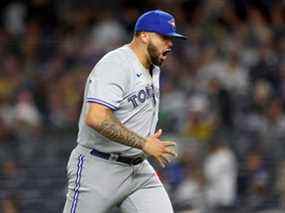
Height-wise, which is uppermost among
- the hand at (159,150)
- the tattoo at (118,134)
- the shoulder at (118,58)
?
the shoulder at (118,58)

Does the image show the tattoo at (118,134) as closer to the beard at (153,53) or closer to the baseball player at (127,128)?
the baseball player at (127,128)

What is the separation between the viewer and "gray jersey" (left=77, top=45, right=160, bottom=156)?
21.1 feet

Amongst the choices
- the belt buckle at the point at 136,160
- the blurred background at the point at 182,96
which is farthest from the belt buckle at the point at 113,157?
the blurred background at the point at 182,96

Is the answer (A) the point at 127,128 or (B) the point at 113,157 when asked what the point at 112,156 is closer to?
(B) the point at 113,157

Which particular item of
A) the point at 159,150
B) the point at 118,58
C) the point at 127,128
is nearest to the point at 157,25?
the point at 118,58

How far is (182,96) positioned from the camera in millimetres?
11930

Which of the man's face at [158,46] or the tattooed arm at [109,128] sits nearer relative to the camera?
the tattooed arm at [109,128]

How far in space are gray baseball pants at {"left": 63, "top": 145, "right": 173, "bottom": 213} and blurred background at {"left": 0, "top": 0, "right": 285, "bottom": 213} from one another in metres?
2.48

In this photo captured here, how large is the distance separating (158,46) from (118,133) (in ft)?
2.11

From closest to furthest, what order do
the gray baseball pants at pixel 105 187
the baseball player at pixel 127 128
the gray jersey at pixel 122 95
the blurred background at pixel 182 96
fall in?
the gray jersey at pixel 122 95 → the baseball player at pixel 127 128 → the gray baseball pants at pixel 105 187 → the blurred background at pixel 182 96

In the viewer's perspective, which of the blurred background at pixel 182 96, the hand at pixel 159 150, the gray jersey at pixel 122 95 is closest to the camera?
the hand at pixel 159 150

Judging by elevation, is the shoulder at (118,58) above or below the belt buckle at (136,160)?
above

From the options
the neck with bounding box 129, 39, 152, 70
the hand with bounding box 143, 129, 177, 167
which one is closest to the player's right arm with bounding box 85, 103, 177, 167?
the hand with bounding box 143, 129, 177, 167

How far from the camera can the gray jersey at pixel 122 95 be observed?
254 inches
